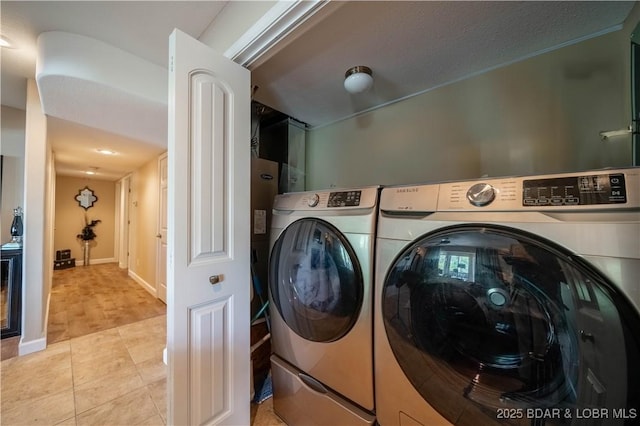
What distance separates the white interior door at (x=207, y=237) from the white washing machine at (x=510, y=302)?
0.67m

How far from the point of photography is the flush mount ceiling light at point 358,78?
4.59 feet

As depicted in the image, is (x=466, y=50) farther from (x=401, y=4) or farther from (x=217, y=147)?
(x=217, y=147)

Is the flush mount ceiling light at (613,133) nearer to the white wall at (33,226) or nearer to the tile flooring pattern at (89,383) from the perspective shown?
the tile flooring pattern at (89,383)

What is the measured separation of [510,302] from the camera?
2.11 feet

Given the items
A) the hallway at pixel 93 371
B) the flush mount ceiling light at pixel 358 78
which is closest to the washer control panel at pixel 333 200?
the flush mount ceiling light at pixel 358 78

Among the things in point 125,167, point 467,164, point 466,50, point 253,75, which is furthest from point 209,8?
point 125,167

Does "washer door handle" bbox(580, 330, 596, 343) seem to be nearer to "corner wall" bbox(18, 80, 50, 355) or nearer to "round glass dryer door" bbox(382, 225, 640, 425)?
"round glass dryer door" bbox(382, 225, 640, 425)

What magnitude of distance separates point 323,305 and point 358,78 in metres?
1.28

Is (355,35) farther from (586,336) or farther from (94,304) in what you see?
(94,304)

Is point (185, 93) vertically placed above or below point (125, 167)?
below

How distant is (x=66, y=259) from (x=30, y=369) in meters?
4.76

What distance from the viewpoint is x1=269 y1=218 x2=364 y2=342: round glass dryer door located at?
0.96m

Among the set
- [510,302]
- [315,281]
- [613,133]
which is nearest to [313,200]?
[315,281]

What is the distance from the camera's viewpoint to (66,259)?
16.9ft
